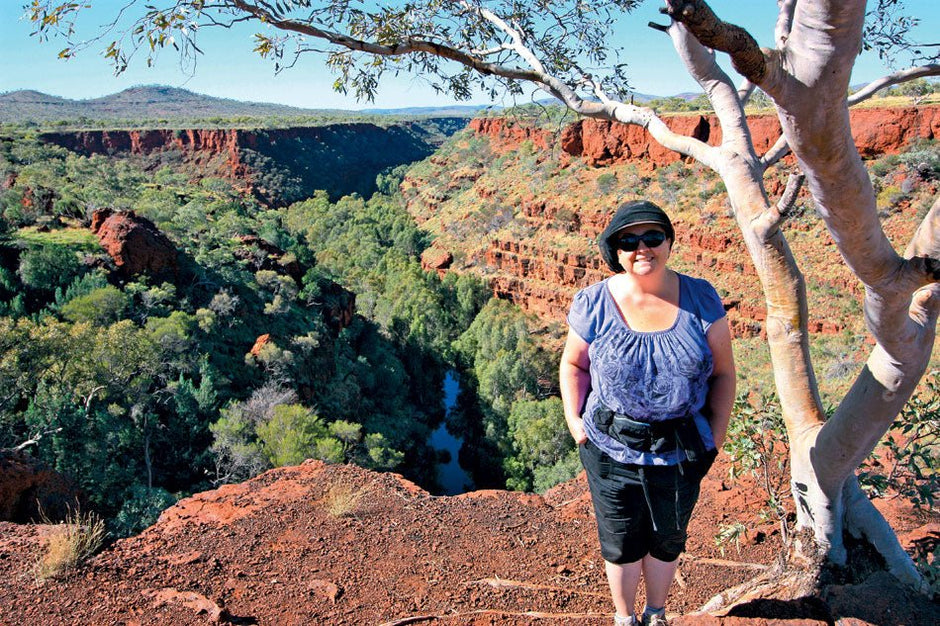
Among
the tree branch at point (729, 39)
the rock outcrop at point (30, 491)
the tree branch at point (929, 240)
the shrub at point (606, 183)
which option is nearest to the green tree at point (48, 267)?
the rock outcrop at point (30, 491)

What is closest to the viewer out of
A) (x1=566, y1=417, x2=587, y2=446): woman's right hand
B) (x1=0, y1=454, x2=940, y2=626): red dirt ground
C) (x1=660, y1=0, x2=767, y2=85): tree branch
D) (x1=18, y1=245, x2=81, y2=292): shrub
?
(x1=660, y1=0, x2=767, y2=85): tree branch

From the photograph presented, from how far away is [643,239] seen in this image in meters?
2.09

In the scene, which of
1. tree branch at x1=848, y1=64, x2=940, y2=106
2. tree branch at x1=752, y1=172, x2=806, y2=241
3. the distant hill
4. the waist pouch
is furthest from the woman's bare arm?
the distant hill

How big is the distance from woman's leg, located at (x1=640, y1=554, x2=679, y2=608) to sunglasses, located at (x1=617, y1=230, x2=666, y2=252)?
1257mm

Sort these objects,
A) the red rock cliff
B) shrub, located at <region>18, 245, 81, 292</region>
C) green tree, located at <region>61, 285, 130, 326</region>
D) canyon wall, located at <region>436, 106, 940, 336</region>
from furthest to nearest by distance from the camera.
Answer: the red rock cliff < canyon wall, located at <region>436, 106, 940, 336</region> < shrub, located at <region>18, 245, 81, 292</region> < green tree, located at <region>61, 285, 130, 326</region>

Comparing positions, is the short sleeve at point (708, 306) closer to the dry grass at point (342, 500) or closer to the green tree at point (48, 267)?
the dry grass at point (342, 500)

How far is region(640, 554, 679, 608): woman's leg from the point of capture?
2.40 metres

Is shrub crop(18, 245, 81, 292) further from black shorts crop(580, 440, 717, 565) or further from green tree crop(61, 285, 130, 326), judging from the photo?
black shorts crop(580, 440, 717, 565)

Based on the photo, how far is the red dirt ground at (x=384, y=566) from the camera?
2.97 meters

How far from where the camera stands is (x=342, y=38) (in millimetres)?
2998

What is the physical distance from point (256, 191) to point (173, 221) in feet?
89.7

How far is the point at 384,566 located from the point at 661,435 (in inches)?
88.3

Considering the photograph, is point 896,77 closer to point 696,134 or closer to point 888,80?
point 888,80

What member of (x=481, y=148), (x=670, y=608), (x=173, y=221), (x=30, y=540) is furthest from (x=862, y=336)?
(x=481, y=148)
